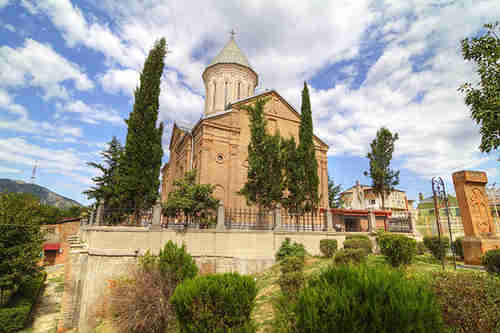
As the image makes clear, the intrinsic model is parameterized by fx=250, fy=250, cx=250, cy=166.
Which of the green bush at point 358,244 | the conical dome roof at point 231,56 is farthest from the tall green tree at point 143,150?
the conical dome roof at point 231,56

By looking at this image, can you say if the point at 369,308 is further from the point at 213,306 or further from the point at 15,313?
the point at 15,313

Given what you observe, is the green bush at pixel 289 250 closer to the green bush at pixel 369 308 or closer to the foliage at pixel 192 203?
the foliage at pixel 192 203

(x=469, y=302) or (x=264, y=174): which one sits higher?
(x=264, y=174)

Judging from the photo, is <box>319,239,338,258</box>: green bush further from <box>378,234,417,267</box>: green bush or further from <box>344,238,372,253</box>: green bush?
<box>378,234,417,267</box>: green bush

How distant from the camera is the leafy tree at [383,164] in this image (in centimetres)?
2309

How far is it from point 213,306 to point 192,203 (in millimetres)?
7441

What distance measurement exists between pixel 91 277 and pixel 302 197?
1053 cm

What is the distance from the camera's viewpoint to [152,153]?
13.2 metres

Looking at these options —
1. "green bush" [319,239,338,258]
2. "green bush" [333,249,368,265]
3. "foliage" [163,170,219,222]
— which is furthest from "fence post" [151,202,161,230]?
"green bush" [319,239,338,258]

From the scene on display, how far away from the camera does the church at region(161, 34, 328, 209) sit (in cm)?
1933

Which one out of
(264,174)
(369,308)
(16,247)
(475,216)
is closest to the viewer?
(369,308)

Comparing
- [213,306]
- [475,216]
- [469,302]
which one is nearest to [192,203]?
[213,306]

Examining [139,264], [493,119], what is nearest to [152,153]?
[139,264]

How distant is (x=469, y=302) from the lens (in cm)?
398
